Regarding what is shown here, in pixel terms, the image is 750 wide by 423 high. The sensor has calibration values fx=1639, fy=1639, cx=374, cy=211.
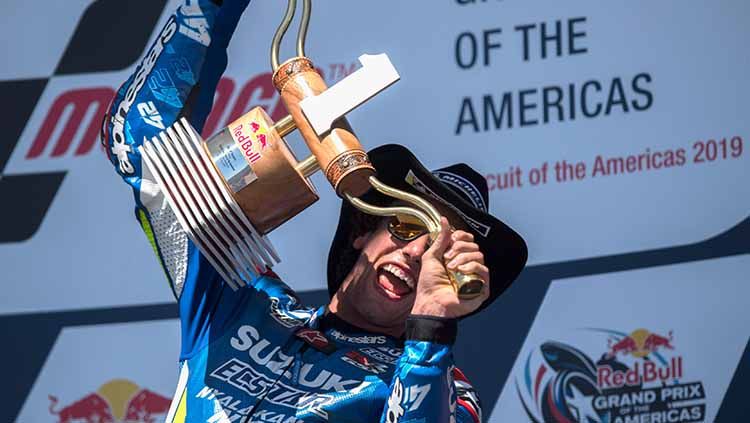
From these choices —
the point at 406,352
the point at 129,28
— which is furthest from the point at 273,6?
the point at 406,352

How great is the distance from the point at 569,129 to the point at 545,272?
277mm

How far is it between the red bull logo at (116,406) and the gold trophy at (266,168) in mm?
1254

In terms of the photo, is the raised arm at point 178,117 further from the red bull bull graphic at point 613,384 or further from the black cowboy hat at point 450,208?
the red bull bull graphic at point 613,384

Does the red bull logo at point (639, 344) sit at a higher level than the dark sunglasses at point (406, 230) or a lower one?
higher

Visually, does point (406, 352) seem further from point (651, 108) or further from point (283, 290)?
point (651, 108)

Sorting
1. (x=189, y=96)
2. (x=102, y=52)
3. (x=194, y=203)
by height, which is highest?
(x=102, y=52)

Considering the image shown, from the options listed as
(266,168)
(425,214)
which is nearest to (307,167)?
(266,168)

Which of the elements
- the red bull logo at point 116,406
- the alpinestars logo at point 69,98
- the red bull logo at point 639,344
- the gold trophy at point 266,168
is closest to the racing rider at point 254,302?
the gold trophy at point 266,168

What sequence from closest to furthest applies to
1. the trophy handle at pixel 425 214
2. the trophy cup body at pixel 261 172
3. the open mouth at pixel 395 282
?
the trophy handle at pixel 425 214 → the trophy cup body at pixel 261 172 → the open mouth at pixel 395 282

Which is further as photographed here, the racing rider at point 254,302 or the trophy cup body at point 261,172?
the racing rider at point 254,302

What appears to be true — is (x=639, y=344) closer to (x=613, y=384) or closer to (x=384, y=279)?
(x=613, y=384)

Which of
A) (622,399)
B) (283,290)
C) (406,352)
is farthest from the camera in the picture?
(622,399)

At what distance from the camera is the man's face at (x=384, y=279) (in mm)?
2271

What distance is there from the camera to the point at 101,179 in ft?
11.1
